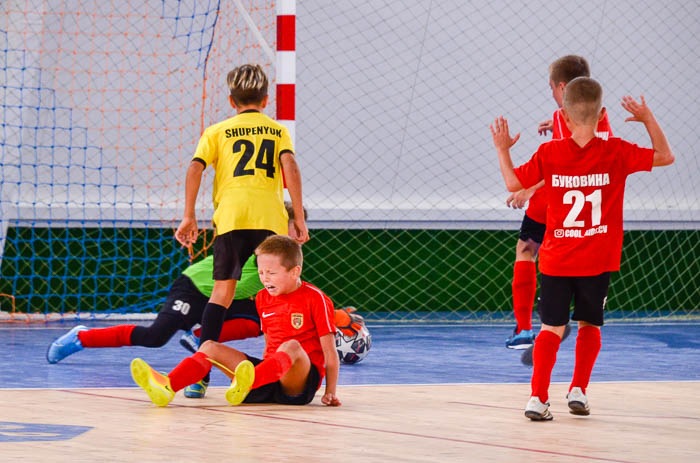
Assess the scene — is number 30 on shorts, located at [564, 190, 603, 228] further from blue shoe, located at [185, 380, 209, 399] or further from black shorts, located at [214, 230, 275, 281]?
blue shoe, located at [185, 380, 209, 399]

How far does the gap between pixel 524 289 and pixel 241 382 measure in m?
1.86

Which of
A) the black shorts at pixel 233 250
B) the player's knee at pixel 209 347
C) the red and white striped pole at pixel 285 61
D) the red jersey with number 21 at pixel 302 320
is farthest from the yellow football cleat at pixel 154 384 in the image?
the red and white striped pole at pixel 285 61

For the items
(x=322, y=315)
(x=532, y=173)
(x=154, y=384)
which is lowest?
(x=154, y=384)

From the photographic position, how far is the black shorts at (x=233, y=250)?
4246mm

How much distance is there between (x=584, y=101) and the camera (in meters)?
3.57

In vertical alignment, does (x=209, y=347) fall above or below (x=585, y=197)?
below

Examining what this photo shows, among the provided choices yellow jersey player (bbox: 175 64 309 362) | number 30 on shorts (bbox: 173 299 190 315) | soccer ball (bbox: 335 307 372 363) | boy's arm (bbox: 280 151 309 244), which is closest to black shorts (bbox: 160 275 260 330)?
number 30 on shorts (bbox: 173 299 190 315)

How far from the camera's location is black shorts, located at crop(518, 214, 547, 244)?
4887 mm

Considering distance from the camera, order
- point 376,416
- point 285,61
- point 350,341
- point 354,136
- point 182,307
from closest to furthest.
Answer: point 376,416 < point 182,307 < point 350,341 < point 285,61 < point 354,136

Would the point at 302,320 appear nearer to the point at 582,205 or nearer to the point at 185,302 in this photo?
the point at 582,205

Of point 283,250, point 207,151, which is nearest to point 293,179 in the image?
point 207,151

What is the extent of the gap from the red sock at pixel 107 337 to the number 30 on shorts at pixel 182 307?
22cm

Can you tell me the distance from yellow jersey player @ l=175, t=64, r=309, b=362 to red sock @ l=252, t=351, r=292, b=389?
0.56 meters

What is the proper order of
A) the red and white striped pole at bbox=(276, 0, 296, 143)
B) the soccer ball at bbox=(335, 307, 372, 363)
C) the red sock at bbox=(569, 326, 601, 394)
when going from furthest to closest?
the red and white striped pole at bbox=(276, 0, 296, 143)
the soccer ball at bbox=(335, 307, 372, 363)
the red sock at bbox=(569, 326, 601, 394)
